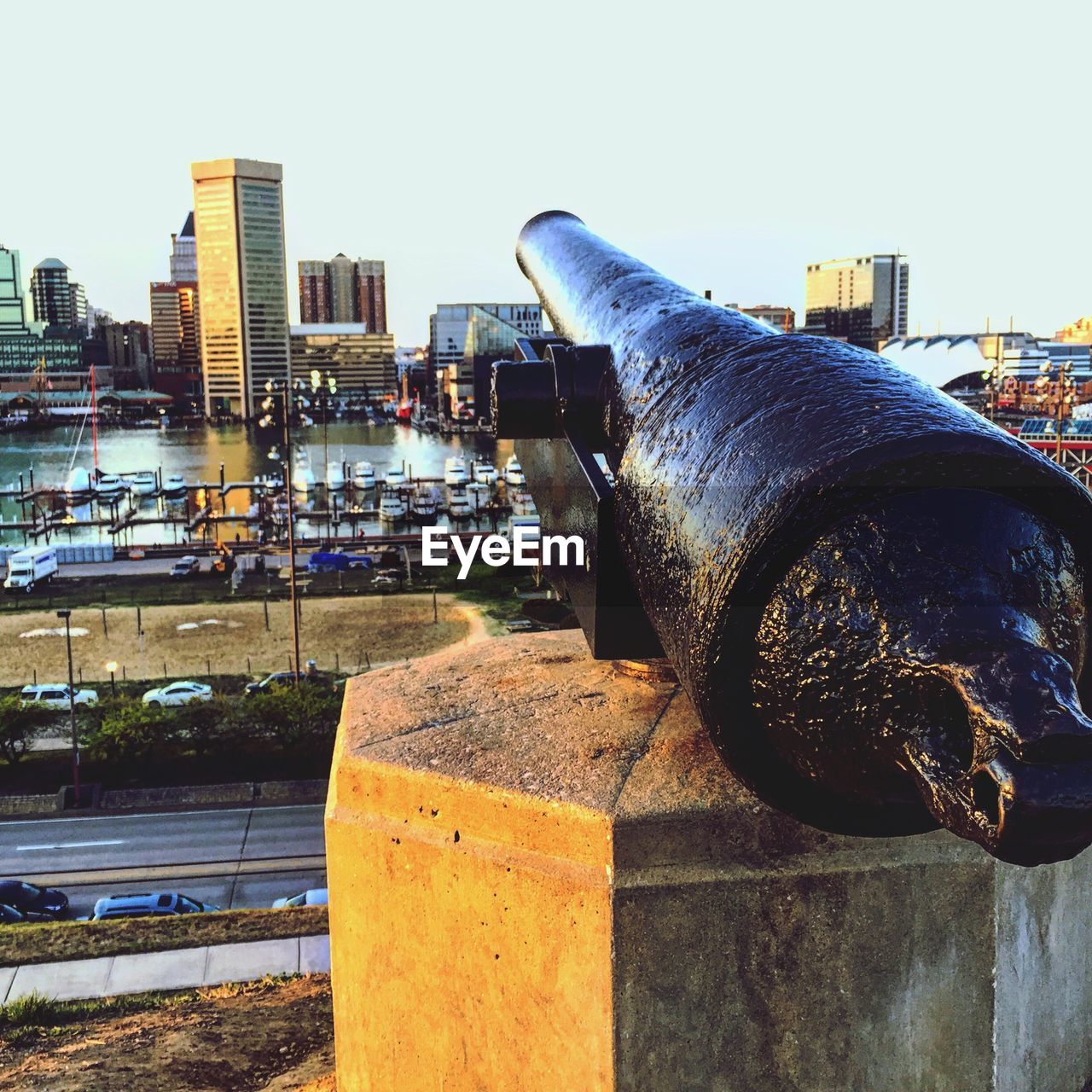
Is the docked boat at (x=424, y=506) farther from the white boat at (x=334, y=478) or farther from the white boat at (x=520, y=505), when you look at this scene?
the white boat at (x=334, y=478)

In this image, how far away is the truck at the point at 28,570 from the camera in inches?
1059

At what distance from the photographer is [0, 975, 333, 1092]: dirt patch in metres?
3.94

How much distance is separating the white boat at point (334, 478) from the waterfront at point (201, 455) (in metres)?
3.49

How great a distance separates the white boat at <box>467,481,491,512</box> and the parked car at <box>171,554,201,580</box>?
55.6 ft

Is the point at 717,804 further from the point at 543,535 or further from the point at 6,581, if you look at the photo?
the point at 6,581

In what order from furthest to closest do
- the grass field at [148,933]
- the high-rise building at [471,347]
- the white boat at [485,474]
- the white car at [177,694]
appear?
the high-rise building at [471,347], the white boat at [485,474], the white car at [177,694], the grass field at [148,933]

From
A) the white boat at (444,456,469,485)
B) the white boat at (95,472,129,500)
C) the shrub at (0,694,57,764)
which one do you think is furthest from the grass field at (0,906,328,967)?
the white boat at (444,456,469,485)

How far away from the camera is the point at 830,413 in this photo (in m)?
2.05

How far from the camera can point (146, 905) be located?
30.8 ft

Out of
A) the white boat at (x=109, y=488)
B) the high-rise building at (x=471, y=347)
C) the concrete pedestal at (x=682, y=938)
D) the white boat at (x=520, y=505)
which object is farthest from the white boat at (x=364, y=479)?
the concrete pedestal at (x=682, y=938)

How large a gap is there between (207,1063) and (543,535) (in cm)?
219

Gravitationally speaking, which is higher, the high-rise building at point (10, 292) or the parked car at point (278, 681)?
the high-rise building at point (10, 292)

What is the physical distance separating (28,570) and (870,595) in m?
28.1

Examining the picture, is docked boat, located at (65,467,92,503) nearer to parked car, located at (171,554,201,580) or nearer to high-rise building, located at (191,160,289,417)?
parked car, located at (171,554,201,580)
